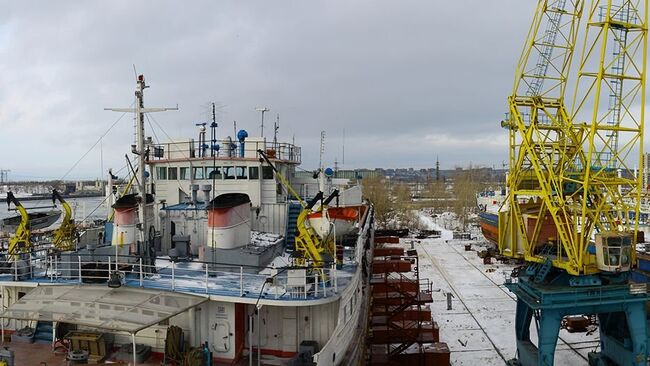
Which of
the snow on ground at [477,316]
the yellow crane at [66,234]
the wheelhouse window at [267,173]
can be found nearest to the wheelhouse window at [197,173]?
the wheelhouse window at [267,173]

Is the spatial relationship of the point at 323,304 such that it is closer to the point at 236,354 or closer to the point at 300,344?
the point at 300,344

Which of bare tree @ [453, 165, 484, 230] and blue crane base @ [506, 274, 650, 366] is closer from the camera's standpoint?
blue crane base @ [506, 274, 650, 366]

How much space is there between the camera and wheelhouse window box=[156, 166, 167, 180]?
19062 mm

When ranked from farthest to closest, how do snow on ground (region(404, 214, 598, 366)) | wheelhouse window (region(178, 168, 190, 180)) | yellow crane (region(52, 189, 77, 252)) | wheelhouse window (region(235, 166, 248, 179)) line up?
1. snow on ground (region(404, 214, 598, 366))
2. wheelhouse window (region(178, 168, 190, 180))
3. wheelhouse window (region(235, 166, 248, 179))
4. yellow crane (region(52, 189, 77, 252))

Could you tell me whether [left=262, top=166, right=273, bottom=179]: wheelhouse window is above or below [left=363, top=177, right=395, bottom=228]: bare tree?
above

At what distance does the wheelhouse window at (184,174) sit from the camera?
18500 mm

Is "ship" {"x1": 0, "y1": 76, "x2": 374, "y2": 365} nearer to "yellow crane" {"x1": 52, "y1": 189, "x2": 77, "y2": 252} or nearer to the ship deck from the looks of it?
the ship deck

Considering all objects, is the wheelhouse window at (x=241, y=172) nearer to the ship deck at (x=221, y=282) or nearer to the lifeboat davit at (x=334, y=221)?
the lifeboat davit at (x=334, y=221)

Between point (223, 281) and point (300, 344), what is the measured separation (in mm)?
2572

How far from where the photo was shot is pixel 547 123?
1936 centimetres

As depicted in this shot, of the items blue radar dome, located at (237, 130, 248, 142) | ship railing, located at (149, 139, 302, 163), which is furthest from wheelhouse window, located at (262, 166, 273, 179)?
blue radar dome, located at (237, 130, 248, 142)

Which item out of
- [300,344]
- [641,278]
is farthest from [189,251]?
[641,278]

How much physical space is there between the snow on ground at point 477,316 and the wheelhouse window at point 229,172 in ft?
41.1

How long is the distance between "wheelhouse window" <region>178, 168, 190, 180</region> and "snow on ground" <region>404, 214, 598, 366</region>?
14121mm
